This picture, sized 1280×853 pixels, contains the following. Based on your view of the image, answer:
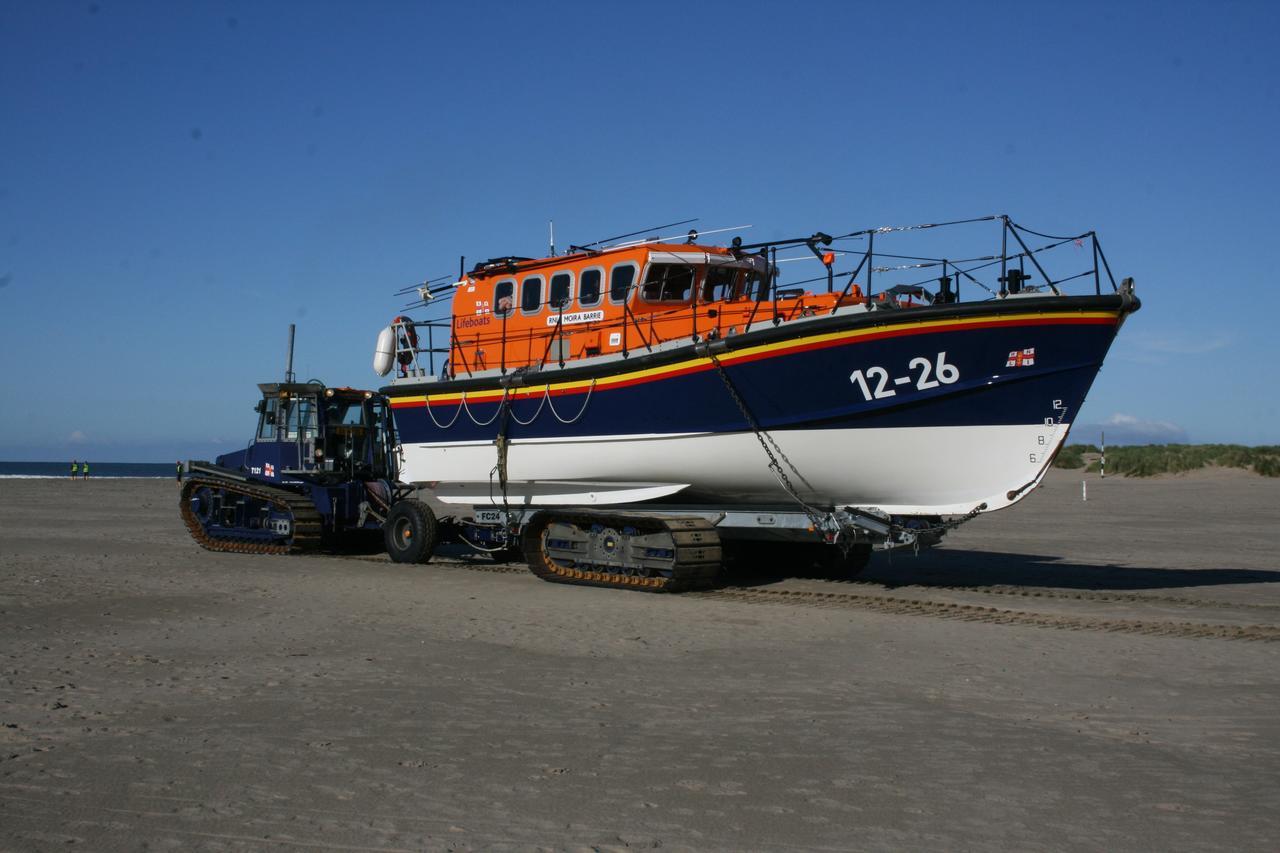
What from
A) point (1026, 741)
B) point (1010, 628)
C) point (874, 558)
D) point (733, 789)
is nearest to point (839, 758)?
point (733, 789)

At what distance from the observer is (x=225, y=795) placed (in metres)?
5.01

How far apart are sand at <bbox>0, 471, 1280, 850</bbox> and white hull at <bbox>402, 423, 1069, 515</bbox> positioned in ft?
4.42

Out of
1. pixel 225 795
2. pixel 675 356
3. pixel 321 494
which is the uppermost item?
pixel 675 356

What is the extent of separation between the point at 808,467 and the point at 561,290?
447cm

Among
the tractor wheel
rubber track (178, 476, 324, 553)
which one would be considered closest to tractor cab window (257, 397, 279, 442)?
rubber track (178, 476, 324, 553)

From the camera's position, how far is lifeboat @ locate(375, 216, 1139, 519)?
1107cm

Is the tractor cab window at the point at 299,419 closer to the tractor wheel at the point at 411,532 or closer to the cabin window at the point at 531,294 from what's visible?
the tractor wheel at the point at 411,532

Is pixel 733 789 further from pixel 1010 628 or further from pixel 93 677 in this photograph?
pixel 1010 628

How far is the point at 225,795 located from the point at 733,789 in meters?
2.37

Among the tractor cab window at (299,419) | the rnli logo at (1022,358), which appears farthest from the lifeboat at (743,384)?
the tractor cab window at (299,419)

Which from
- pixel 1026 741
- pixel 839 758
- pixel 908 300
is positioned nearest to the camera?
pixel 839 758

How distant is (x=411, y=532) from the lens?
1638 centimetres

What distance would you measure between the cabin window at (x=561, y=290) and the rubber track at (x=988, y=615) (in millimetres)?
4355

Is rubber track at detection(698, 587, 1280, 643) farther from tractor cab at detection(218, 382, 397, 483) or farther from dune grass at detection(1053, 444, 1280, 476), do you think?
dune grass at detection(1053, 444, 1280, 476)
